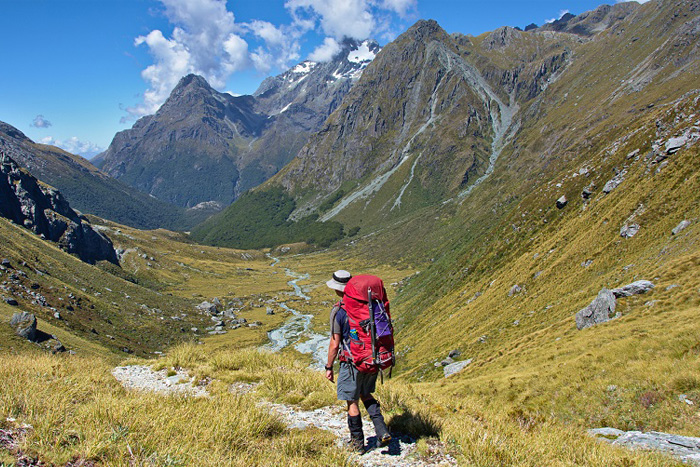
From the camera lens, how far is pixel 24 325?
40.8 meters

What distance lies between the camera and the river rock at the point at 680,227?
40.4 metres

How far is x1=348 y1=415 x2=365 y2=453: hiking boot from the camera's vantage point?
24.7 feet

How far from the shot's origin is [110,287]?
10750cm

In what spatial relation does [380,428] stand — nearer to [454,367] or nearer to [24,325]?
[454,367]

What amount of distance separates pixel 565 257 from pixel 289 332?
8177 cm

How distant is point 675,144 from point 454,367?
53.8 metres

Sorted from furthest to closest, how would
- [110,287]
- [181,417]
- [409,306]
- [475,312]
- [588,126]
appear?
[588,126] → [110,287] → [409,306] → [475,312] → [181,417]

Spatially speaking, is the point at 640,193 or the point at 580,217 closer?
the point at 640,193

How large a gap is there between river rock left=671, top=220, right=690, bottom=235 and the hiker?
5029cm

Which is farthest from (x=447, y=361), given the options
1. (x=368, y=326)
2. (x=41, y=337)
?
(x=41, y=337)

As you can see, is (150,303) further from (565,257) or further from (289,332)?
(565,257)

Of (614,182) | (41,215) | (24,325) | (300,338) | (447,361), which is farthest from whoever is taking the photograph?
(41,215)

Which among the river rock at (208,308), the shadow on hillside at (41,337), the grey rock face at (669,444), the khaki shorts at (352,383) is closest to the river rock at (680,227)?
the grey rock face at (669,444)

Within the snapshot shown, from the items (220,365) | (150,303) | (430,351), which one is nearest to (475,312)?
(430,351)
